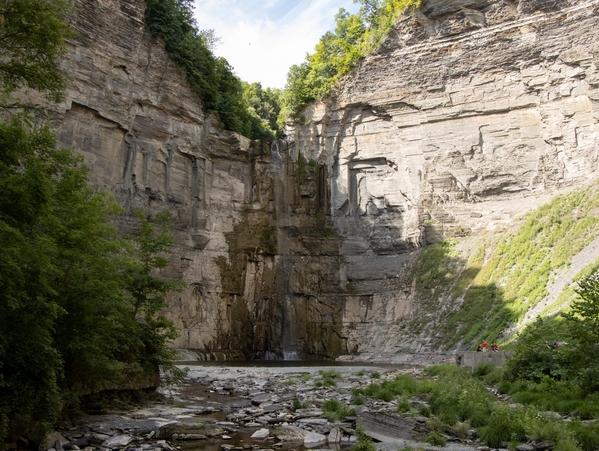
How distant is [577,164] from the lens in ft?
125

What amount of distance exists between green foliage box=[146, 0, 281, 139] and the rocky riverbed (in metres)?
30.7

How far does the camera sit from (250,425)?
12.5 m

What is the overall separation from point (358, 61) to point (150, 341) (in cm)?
3756

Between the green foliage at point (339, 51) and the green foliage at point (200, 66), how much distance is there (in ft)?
15.2

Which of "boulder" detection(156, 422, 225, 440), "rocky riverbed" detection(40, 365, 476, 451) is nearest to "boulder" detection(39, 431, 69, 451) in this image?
"rocky riverbed" detection(40, 365, 476, 451)

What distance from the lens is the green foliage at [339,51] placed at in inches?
1857

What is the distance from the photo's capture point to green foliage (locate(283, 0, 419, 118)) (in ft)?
155

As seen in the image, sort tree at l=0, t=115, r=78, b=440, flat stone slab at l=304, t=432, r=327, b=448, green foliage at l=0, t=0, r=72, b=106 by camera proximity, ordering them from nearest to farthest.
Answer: tree at l=0, t=115, r=78, b=440 → green foliage at l=0, t=0, r=72, b=106 → flat stone slab at l=304, t=432, r=327, b=448

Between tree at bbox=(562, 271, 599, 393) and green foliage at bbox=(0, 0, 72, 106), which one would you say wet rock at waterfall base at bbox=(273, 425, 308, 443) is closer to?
tree at bbox=(562, 271, 599, 393)

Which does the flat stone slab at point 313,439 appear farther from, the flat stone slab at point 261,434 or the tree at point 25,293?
the tree at point 25,293

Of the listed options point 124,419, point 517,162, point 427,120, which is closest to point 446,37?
point 427,120

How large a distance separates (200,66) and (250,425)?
119 feet

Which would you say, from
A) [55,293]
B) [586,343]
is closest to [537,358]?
[586,343]

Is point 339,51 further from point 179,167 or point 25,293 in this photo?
point 25,293
